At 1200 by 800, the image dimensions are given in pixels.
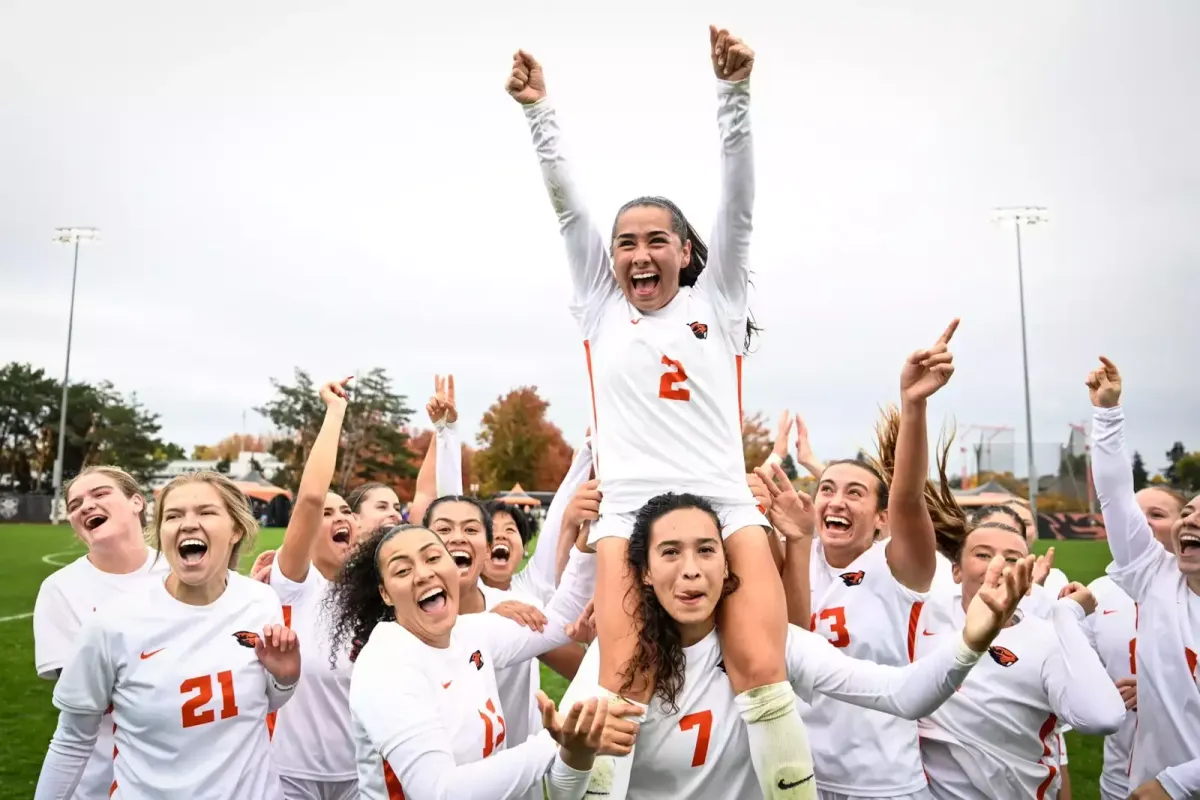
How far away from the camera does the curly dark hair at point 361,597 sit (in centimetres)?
384

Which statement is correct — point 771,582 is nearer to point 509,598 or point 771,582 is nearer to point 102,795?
point 509,598

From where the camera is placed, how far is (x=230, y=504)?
3990 mm

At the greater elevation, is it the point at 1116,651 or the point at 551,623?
the point at 551,623

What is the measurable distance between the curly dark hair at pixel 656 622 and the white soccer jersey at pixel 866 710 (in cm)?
108

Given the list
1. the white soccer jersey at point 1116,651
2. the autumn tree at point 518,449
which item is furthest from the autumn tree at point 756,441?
the white soccer jersey at point 1116,651

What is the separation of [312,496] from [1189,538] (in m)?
4.07

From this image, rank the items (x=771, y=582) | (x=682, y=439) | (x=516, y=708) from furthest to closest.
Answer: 1. (x=516, y=708)
2. (x=682, y=439)
3. (x=771, y=582)

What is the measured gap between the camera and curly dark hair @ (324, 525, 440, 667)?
3838 millimetres

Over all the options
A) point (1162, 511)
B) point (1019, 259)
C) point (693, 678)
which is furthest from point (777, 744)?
point (1019, 259)

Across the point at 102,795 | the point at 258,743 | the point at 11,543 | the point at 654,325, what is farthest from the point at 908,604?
the point at 11,543

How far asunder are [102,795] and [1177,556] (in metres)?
5.07

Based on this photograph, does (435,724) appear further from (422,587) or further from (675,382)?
(675,382)

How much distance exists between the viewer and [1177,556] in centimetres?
467

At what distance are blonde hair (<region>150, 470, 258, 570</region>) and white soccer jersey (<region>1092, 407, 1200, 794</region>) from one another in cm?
396
